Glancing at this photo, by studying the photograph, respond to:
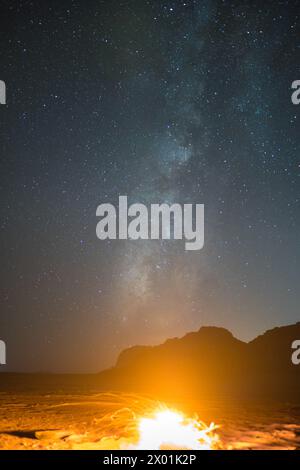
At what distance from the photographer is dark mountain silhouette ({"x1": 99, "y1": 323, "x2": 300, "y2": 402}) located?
66.6 metres

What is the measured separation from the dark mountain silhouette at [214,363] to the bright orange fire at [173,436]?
4319 centimetres

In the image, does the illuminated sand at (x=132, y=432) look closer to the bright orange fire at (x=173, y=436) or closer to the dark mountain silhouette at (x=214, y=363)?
the bright orange fire at (x=173, y=436)

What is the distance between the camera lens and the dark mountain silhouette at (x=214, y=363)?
66.6 m

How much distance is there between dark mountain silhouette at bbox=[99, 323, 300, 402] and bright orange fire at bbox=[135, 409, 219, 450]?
1700 inches

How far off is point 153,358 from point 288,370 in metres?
64.2

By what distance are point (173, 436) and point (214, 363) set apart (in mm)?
101729

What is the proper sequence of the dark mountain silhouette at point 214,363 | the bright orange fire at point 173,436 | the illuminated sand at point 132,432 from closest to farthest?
1. the bright orange fire at point 173,436
2. the illuminated sand at point 132,432
3. the dark mountain silhouette at point 214,363

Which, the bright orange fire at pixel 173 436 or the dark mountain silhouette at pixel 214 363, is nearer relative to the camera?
the bright orange fire at pixel 173 436

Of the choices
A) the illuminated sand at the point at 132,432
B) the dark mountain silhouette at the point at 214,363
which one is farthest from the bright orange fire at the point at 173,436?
the dark mountain silhouette at the point at 214,363

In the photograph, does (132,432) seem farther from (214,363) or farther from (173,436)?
(214,363)

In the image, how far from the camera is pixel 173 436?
9844 millimetres

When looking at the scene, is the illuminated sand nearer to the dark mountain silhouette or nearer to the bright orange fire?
the bright orange fire

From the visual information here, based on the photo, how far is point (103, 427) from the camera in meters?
11.3
